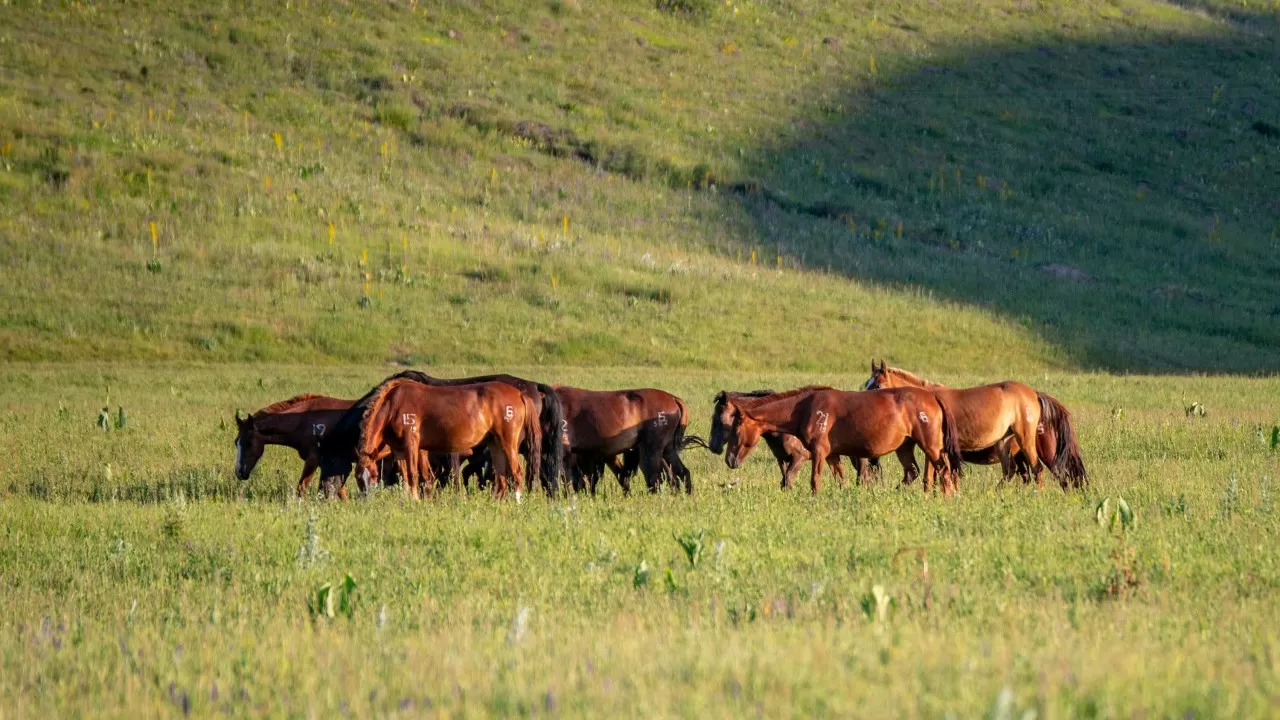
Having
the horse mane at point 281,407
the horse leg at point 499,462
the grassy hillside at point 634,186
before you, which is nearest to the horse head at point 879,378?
the horse leg at point 499,462

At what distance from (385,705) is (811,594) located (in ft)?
10.8

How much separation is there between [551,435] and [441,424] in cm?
145

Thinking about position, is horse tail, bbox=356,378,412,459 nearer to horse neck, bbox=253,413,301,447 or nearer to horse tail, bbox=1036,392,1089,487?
horse neck, bbox=253,413,301,447

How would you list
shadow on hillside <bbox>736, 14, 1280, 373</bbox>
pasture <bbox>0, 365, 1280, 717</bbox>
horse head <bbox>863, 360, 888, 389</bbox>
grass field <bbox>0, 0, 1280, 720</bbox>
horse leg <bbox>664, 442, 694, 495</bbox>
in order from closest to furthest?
1. pasture <bbox>0, 365, 1280, 717</bbox>
2. grass field <bbox>0, 0, 1280, 720</bbox>
3. horse leg <bbox>664, 442, 694, 495</bbox>
4. horse head <bbox>863, 360, 888, 389</bbox>
5. shadow on hillside <bbox>736, 14, 1280, 373</bbox>

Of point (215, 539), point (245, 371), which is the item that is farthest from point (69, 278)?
point (215, 539)

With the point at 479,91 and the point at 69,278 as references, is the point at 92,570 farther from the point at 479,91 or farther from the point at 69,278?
the point at 479,91

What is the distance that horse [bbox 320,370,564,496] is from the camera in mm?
15547

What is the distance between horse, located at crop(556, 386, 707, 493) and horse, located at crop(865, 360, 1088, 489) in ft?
9.85

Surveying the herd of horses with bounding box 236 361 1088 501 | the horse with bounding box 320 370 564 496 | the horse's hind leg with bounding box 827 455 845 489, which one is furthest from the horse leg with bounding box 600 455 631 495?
the horse's hind leg with bounding box 827 455 845 489

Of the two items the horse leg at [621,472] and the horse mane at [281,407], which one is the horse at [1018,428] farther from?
the horse mane at [281,407]

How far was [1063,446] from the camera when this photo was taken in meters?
16.6

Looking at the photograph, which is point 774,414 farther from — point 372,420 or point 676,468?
point 372,420

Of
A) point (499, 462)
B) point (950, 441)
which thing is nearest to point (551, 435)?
point (499, 462)

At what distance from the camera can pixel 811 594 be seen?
8875 millimetres
